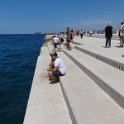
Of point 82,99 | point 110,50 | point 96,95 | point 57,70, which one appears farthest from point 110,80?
point 110,50

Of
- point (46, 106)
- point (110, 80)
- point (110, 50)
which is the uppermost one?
point (110, 80)

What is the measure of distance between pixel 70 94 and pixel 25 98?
4.92 meters

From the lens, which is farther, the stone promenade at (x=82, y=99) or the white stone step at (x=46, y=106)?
the white stone step at (x=46, y=106)

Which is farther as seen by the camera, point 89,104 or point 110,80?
point 110,80

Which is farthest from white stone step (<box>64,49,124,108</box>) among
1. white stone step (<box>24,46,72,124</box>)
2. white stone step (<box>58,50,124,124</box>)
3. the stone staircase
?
white stone step (<box>24,46,72,124</box>)

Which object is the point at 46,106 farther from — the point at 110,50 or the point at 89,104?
the point at 110,50

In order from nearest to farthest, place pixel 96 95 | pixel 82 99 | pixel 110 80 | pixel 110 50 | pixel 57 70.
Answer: pixel 82 99 < pixel 96 95 < pixel 110 80 < pixel 57 70 < pixel 110 50

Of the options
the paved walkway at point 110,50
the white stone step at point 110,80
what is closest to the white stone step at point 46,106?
the white stone step at point 110,80

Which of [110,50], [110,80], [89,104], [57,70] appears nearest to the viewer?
[89,104]

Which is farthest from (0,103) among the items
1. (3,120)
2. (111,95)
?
(111,95)

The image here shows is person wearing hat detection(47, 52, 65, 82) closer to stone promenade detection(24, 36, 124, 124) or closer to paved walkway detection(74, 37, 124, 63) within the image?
stone promenade detection(24, 36, 124, 124)

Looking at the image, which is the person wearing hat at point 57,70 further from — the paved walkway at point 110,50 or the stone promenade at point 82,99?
the paved walkway at point 110,50

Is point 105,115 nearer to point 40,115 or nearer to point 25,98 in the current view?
point 40,115

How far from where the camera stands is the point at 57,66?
10.6 m
